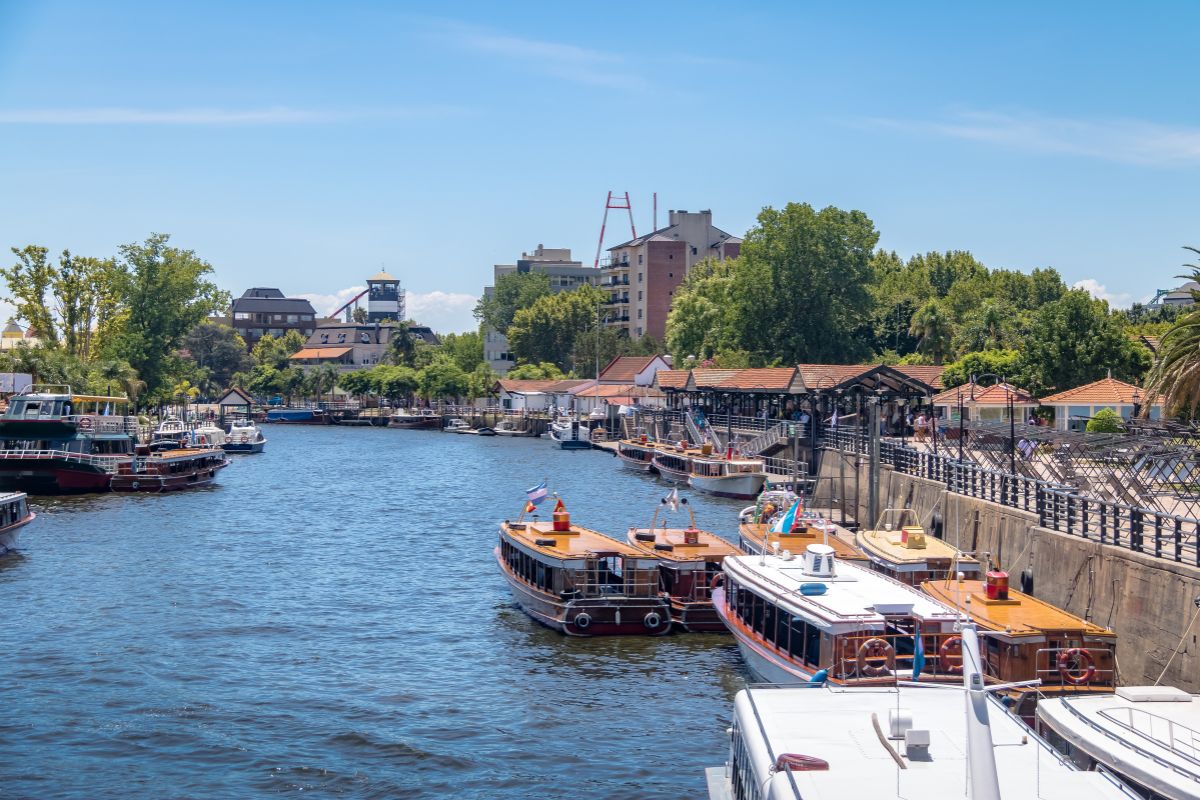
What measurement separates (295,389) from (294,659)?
157m

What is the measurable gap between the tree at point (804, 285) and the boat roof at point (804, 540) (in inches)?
2710

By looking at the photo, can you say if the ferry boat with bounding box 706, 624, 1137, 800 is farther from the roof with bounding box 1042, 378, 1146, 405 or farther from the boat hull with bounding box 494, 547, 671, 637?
the roof with bounding box 1042, 378, 1146, 405

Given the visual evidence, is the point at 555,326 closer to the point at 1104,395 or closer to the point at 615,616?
the point at 1104,395

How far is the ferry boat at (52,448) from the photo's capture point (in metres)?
61.7

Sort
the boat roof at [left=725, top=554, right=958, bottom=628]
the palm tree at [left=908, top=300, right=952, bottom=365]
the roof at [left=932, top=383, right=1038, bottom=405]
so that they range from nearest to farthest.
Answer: the boat roof at [left=725, top=554, right=958, bottom=628], the roof at [left=932, top=383, right=1038, bottom=405], the palm tree at [left=908, top=300, right=952, bottom=365]

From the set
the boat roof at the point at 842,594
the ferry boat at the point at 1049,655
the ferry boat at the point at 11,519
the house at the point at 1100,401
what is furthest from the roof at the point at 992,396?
the ferry boat at the point at 11,519

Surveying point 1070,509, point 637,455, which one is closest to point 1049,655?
point 1070,509

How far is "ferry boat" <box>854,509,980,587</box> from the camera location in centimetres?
2775

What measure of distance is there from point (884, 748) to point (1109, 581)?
43.3 ft

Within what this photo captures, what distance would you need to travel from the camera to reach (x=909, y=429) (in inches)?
2844

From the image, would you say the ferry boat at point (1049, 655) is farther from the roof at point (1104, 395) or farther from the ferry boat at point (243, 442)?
the ferry boat at point (243, 442)

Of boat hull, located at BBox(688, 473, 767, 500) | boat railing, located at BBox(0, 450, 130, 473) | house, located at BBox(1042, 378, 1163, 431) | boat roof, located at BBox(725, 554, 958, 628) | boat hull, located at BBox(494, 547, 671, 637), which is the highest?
house, located at BBox(1042, 378, 1163, 431)

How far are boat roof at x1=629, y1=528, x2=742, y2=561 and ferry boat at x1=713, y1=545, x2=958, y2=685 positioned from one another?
13.3 feet

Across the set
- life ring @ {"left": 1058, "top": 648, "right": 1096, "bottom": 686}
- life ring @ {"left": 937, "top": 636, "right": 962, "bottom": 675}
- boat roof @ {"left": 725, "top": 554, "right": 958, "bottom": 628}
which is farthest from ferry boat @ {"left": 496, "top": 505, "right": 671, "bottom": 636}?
life ring @ {"left": 1058, "top": 648, "right": 1096, "bottom": 686}
